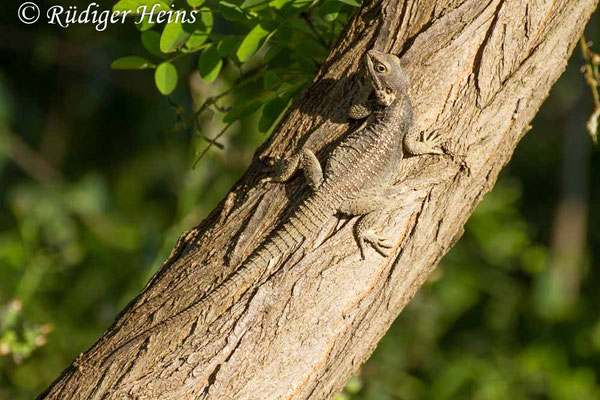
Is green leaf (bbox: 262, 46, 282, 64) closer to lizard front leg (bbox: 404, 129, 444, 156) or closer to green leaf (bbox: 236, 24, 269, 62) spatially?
green leaf (bbox: 236, 24, 269, 62)

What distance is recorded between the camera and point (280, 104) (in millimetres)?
3959

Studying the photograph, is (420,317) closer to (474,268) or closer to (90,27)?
(474,268)

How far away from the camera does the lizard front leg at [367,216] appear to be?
3184 mm

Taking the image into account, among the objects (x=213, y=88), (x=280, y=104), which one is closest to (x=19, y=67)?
(x=213, y=88)

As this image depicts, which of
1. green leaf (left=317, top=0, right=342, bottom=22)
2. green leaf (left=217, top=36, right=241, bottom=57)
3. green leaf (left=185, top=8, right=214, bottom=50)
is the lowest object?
green leaf (left=317, top=0, right=342, bottom=22)

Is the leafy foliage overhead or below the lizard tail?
overhead

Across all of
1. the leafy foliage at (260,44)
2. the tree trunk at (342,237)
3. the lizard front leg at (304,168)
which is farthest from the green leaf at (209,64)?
the lizard front leg at (304,168)

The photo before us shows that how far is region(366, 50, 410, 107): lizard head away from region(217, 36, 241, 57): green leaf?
65 centimetres

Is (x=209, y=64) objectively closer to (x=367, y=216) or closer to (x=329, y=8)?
(x=329, y=8)

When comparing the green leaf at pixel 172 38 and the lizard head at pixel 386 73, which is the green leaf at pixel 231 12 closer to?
the green leaf at pixel 172 38

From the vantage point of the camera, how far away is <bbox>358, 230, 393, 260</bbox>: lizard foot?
10.4ft

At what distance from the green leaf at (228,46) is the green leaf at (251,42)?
116 mm

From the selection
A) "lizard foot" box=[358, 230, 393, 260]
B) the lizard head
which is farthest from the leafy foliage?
"lizard foot" box=[358, 230, 393, 260]

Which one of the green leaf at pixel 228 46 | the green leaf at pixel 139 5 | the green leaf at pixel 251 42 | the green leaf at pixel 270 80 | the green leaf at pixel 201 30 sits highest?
the green leaf at pixel 139 5
